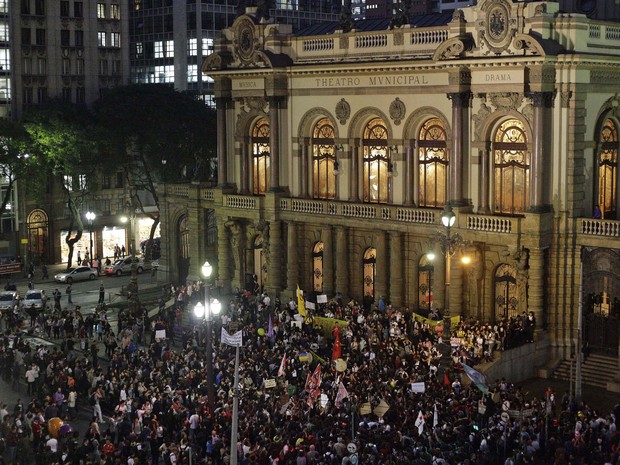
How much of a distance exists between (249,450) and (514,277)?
68.4 ft

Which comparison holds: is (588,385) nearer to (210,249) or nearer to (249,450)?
(249,450)

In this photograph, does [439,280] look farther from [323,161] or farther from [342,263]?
[323,161]

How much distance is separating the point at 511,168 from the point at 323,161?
42.2 feet

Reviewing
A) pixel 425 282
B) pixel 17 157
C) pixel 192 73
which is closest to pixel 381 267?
pixel 425 282

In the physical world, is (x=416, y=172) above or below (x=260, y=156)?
below

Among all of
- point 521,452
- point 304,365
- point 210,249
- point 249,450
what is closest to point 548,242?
point 304,365

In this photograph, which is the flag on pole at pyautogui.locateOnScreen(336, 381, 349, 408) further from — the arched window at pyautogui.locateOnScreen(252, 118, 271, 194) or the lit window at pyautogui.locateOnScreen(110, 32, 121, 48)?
the lit window at pyautogui.locateOnScreen(110, 32, 121, 48)

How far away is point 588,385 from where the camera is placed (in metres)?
49.3

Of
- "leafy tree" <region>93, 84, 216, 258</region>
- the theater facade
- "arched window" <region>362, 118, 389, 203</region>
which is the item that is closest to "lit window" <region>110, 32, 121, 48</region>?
"leafy tree" <region>93, 84, 216, 258</region>

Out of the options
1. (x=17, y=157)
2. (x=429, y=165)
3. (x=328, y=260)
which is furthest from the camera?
(x=17, y=157)

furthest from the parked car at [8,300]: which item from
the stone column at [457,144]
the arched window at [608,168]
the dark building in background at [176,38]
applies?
the dark building in background at [176,38]

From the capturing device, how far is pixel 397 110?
5841 cm

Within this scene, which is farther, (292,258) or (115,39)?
(115,39)

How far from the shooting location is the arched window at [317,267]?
208ft
